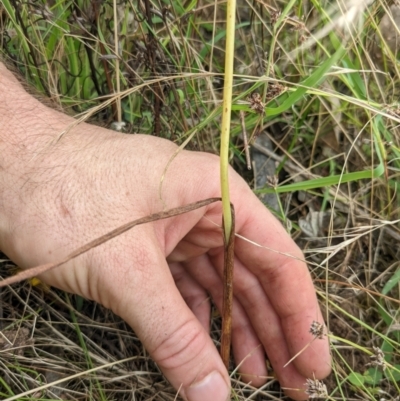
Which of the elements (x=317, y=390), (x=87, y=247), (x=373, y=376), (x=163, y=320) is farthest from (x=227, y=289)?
(x=373, y=376)

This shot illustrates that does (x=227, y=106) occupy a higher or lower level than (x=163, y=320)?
higher

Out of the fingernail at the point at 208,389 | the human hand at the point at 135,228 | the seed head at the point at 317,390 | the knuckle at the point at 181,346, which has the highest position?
the human hand at the point at 135,228

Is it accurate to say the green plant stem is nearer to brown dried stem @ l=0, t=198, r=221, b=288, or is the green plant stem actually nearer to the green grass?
brown dried stem @ l=0, t=198, r=221, b=288

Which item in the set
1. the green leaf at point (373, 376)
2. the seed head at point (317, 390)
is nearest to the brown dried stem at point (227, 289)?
the seed head at point (317, 390)

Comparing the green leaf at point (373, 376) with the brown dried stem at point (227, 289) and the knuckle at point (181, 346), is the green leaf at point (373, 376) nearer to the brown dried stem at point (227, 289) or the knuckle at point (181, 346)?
the brown dried stem at point (227, 289)

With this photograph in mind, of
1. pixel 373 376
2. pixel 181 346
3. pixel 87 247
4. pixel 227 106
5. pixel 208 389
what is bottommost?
pixel 373 376

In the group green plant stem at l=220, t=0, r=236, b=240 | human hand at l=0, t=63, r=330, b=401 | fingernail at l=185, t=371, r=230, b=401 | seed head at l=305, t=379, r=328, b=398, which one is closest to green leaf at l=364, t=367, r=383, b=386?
human hand at l=0, t=63, r=330, b=401

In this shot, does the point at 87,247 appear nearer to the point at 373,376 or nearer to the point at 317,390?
the point at 317,390

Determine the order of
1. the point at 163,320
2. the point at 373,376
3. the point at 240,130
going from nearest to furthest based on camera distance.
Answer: the point at 163,320
the point at 373,376
the point at 240,130
